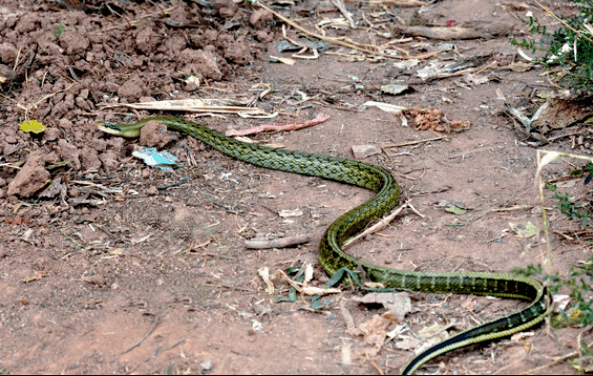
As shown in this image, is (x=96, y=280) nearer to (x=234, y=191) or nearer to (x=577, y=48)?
(x=234, y=191)

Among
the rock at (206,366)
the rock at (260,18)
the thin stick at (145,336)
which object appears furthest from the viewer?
the rock at (260,18)

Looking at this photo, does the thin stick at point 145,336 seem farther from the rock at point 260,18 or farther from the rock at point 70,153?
the rock at point 260,18

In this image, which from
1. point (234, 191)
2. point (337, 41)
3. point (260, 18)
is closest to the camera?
point (234, 191)

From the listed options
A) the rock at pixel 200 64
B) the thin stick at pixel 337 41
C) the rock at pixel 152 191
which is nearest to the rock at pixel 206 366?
the rock at pixel 152 191

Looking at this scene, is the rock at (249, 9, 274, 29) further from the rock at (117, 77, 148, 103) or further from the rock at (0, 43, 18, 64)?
the rock at (0, 43, 18, 64)

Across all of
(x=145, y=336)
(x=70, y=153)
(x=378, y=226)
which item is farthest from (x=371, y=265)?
(x=70, y=153)

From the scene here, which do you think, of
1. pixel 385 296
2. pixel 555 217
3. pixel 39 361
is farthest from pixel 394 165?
pixel 39 361

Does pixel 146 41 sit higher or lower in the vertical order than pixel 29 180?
higher
